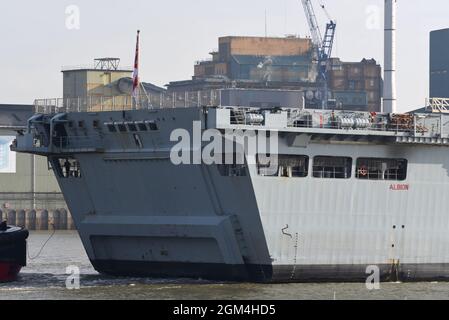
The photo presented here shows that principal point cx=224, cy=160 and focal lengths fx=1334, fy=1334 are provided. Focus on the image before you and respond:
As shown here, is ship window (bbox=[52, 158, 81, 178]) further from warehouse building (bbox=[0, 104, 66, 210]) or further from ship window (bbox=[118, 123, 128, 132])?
warehouse building (bbox=[0, 104, 66, 210])

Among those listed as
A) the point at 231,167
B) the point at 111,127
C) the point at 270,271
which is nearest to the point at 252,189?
the point at 231,167

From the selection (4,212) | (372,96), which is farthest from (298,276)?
(372,96)

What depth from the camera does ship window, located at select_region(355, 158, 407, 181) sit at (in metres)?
49.7

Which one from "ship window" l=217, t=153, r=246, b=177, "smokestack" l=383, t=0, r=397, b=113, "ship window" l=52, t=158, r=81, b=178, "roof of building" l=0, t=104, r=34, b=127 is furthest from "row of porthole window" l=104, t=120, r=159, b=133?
"roof of building" l=0, t=104, r=34, b=127

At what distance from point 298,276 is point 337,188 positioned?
352 cm

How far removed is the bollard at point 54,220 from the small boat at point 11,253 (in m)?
40.5

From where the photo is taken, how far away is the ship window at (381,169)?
163 ft

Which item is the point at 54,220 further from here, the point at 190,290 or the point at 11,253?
the point at 190,290

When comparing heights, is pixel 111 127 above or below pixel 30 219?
above

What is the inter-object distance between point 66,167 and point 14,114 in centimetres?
4588

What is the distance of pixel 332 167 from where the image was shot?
49.0 metres

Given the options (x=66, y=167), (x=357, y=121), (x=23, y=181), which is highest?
(x=357, y=121)

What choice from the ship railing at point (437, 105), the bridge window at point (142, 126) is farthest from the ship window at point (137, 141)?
the ship railing at point (437, 105)
